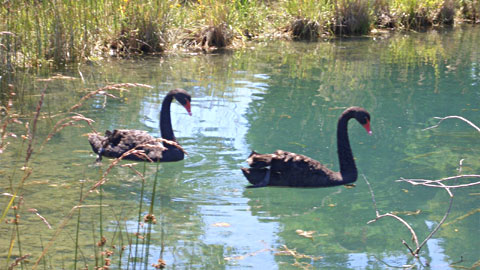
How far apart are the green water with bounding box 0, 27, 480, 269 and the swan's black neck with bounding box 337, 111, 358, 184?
0.14 metres

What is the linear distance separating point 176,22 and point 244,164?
755cm

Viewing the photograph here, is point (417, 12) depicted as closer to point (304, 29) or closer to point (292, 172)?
point (304, 29)

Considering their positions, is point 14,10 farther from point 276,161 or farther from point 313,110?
point 276,161

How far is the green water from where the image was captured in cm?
443

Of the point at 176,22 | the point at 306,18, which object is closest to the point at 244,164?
the point at 176,22

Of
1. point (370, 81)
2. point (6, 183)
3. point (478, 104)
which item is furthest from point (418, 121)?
point (6, 183)

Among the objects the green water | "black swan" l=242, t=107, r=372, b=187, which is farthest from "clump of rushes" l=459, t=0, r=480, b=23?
"black swan" l=242, t=107, r=372, b=187

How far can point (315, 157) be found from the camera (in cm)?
673

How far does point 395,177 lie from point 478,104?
10.2 feet

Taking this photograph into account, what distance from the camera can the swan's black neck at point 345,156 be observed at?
5.95 meters

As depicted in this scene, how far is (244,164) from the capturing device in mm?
6488

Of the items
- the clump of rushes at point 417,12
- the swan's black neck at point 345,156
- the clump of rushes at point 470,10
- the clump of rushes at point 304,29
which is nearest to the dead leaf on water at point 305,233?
the swan's black neck at point 345,156

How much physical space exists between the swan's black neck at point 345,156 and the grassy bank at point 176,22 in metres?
4.42

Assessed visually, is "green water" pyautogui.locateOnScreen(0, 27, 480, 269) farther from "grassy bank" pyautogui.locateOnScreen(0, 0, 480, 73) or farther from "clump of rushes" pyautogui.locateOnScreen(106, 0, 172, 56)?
"clump of rushes" pyautogui.locateOnScreen(106, 0, 172, 56)
